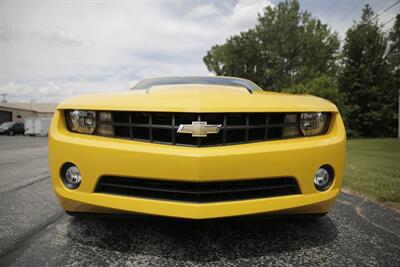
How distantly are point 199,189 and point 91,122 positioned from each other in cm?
83

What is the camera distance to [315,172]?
152 cm

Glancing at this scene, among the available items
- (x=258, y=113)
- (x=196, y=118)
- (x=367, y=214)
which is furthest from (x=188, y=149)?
(x=367, y=214)

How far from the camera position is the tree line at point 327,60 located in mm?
25609

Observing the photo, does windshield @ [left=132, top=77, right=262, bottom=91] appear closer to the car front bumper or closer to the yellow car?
the yellow car

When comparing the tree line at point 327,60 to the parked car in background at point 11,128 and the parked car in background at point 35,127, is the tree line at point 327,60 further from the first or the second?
the parked car in background at point 11,128

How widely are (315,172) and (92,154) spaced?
1.34 m

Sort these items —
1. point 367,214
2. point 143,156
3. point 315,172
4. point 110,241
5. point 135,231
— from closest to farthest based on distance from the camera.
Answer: point 143,156 < point 315,172 < point 110,241 < point 135,231 < point 367,214

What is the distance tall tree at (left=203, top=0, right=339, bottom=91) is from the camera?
1172 inches

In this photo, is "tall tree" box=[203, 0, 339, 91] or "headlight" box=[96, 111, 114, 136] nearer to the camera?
"headlight" box=[96, 111, 114, 136]

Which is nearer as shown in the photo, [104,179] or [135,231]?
[104,179]

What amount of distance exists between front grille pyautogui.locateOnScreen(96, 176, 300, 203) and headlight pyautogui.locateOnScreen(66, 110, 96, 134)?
0.37 m

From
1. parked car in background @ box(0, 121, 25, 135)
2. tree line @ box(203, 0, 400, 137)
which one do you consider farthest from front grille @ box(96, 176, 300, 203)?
parked car in background @ box(0, 121, 25, 135)

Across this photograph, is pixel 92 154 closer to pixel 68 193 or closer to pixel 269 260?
pixel 68 193

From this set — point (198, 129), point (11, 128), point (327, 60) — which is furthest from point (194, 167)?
point (327, 60)
